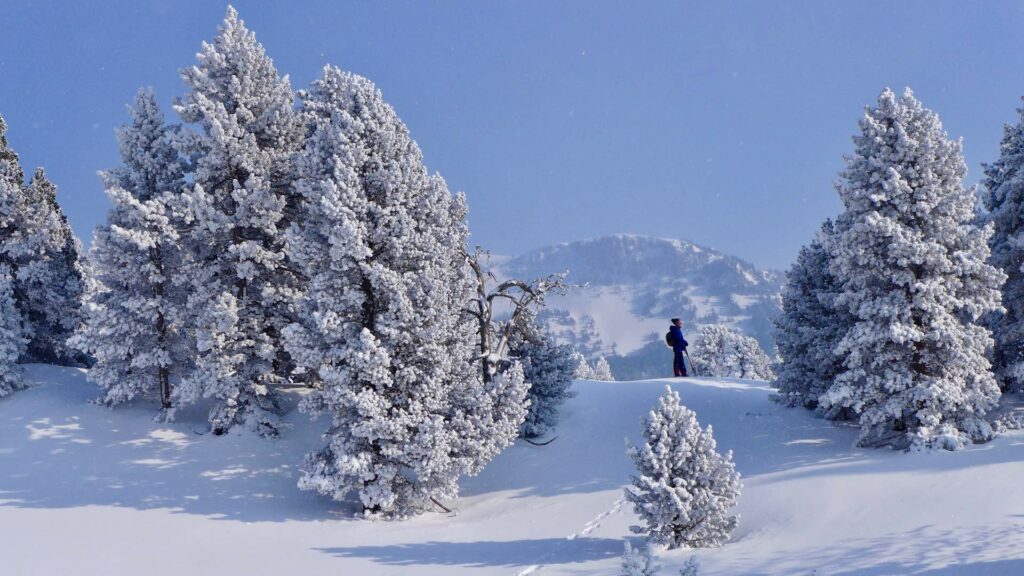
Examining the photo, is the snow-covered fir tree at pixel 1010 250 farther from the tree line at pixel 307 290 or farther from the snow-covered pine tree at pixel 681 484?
the tree line at pixel 307 290

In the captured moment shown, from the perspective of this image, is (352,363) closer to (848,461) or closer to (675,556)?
(675,556)

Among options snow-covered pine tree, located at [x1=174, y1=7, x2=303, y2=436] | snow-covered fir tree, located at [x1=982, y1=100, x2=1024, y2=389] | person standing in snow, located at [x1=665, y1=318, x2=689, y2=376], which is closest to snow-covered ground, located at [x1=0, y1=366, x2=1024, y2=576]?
snow-covered pine tree, located at [x1=174, y1=7, x2=303, y2=436]

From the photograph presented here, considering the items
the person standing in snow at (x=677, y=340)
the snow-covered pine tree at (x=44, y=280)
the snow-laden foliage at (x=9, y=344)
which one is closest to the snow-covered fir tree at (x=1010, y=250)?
the person standing in snow at (x=677, y=340)

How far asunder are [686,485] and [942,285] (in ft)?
33.3

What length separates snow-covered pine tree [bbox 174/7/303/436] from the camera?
21.5m

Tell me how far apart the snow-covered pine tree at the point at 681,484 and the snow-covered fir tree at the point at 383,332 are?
5.96m

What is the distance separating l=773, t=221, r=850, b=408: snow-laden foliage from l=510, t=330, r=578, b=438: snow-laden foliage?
7.57 metres

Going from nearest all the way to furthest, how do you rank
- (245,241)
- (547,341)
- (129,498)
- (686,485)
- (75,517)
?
(686,485) → (75,517) → (129,498) → (245,241) → (547,341)

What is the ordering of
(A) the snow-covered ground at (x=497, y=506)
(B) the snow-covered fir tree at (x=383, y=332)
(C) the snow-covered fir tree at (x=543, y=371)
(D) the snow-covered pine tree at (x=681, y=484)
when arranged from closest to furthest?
(A) the snow-covered ground at (x=497, y=506) → (D) the snow-covered pine tree at (x=681, y=484) → (B) the snow-covered fir tree at (x=383, y=332) → (C) the snow-covered fir tree at (x=543, y=371)

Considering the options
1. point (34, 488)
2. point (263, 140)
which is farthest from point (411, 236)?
point (34, 488)

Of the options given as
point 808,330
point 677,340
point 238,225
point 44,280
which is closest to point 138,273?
point 238,225

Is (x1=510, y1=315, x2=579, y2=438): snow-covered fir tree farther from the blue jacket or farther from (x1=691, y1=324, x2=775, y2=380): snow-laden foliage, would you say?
(x1=691, y1=324, x2=775, y2=380): snow-laden foliage

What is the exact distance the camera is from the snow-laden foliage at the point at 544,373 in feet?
80.0

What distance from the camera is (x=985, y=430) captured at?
55.3 feet
